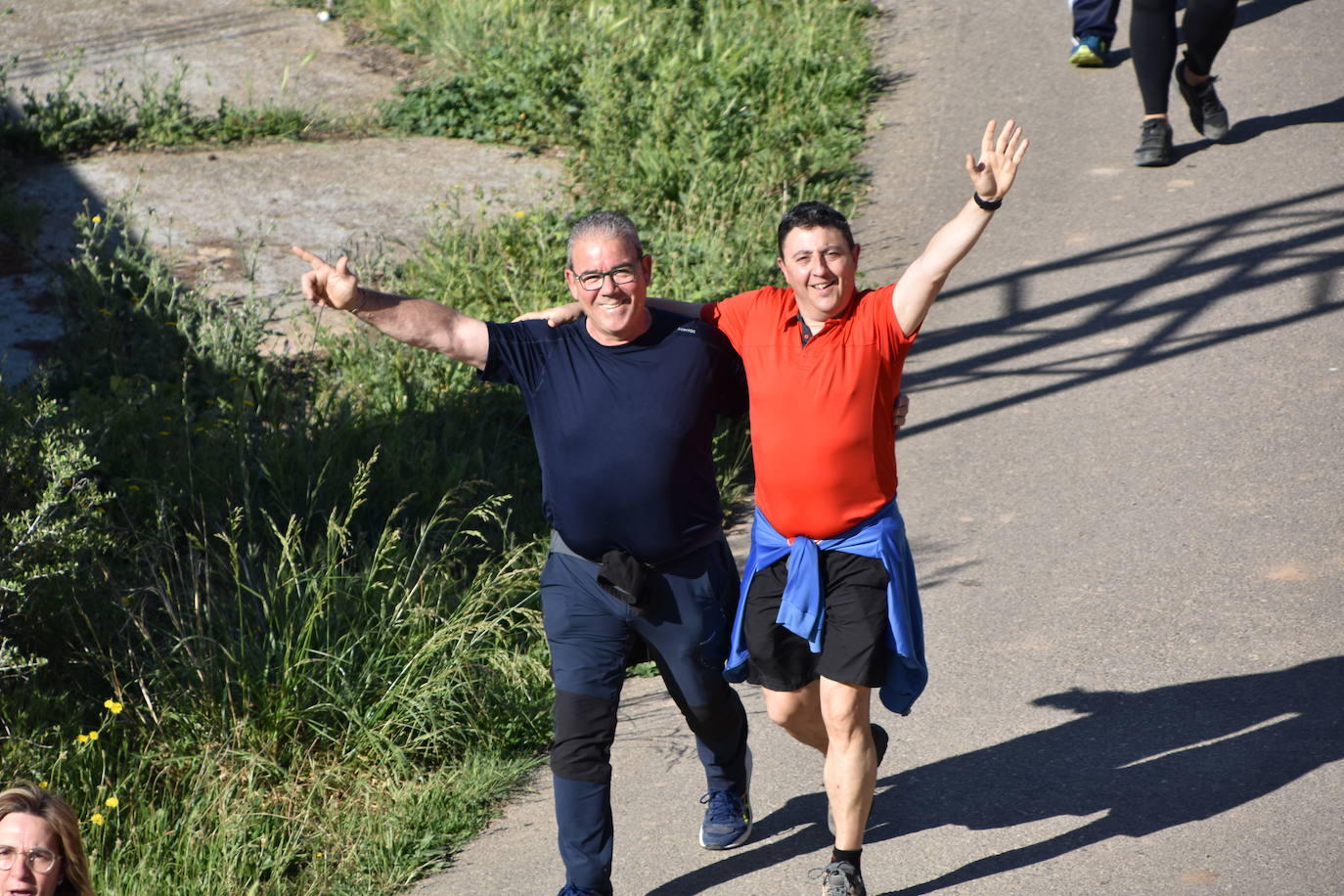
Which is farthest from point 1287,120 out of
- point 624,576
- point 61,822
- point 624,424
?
point 61,822

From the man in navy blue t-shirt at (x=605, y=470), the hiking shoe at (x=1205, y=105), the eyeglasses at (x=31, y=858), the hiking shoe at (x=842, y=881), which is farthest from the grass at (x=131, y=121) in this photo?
the hiking shoe at (x=842, y=881)

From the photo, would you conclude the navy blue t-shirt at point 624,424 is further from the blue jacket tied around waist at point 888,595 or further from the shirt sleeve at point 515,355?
the blue jacket tied around waist at point 888,595

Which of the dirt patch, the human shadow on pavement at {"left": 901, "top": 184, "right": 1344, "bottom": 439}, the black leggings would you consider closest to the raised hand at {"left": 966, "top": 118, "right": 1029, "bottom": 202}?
the human shadow on pavement at {"left": 901, "top": 184, "right": 1344, "bottom": 439}

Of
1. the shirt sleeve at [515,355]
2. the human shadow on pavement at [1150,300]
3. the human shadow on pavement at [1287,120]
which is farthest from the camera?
the human shadow on pavement at [1287,120]

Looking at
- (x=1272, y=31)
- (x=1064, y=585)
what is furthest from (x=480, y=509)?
(x=1272, y=31)

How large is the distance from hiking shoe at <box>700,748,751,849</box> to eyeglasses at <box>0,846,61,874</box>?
70.6 inches

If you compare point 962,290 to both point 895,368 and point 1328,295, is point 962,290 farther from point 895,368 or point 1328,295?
point 895,368

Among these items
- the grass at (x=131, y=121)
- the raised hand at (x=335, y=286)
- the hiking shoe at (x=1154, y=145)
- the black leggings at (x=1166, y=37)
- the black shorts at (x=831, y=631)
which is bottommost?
the black shorts at (x=831, y=631)

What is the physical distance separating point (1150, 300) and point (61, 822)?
19.4ft

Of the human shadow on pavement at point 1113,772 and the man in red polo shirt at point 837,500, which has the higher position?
the man in red polo shirt at point 837,500

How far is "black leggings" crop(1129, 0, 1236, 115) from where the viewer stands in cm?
811

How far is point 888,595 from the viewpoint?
11.8 ft

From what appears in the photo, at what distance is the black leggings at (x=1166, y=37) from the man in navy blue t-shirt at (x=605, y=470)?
5568mm

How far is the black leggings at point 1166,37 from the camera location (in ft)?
26.6
